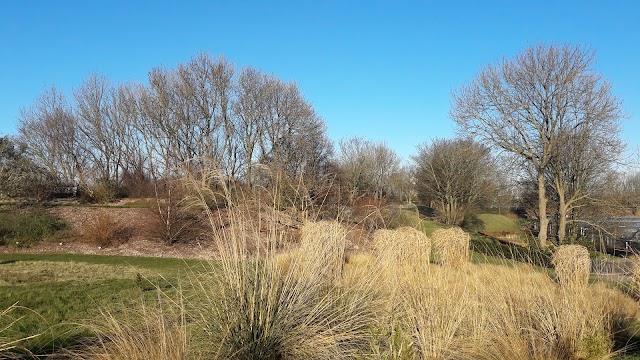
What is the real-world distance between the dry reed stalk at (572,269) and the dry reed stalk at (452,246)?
1173mm

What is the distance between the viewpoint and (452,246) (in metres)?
6.43

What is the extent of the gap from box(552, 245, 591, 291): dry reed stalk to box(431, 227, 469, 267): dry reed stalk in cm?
117

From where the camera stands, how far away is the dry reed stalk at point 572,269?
5.01 m

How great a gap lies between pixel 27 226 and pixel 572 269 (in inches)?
760

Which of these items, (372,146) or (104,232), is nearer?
(104,232)

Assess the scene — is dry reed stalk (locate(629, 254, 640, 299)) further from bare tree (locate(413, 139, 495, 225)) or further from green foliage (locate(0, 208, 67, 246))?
bare tree (locate(413, 139, 495, 225))

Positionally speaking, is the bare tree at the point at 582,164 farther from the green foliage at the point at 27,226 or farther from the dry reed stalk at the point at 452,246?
the green foliage at the point at 27,226

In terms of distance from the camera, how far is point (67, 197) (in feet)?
93.3

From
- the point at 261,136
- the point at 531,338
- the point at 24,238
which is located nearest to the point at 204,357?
the point at 531,338

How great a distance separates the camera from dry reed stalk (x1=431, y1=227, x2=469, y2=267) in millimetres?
6133

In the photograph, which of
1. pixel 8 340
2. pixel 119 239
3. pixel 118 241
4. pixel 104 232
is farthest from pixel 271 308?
pixel 119 239

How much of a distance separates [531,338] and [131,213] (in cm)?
2035

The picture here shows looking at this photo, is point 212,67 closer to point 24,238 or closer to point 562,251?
point 24,238

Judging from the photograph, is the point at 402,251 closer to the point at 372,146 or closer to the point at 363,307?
the point at 363,307
